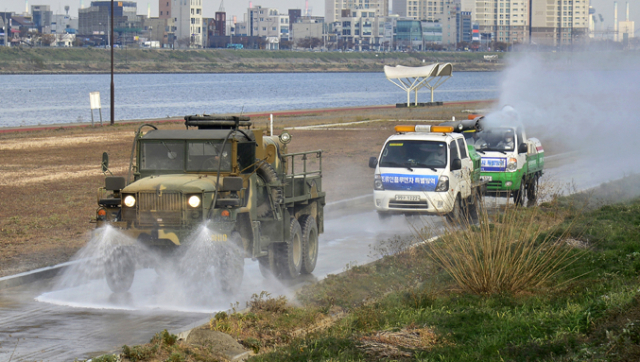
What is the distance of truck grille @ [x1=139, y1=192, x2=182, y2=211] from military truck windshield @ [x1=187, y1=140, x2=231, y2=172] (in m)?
1.06

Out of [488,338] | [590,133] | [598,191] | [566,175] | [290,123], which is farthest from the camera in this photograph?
[290,123]

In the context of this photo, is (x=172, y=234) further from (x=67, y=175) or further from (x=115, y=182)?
(x=67, y=175)

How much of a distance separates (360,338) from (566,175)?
2043 centimetres

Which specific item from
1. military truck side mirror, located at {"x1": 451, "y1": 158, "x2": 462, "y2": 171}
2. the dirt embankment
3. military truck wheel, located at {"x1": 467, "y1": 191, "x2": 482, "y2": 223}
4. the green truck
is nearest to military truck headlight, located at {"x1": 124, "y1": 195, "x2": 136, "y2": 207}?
the dirt embankment

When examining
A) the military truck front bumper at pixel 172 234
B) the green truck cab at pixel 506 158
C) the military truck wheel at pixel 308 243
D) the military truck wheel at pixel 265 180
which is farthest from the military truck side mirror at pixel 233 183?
the green truck cab at pixel 506 158

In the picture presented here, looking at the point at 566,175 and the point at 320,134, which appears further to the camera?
the point at 320,134

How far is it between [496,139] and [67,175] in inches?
533

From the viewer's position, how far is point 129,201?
10.8m

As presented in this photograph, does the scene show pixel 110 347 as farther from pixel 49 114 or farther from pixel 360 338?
pixel 49 114

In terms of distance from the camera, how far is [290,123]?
4897cm

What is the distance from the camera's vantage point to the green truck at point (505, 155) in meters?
20.4

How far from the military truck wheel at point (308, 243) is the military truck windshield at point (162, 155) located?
243 centimetres

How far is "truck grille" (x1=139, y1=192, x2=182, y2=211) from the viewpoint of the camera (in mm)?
10680

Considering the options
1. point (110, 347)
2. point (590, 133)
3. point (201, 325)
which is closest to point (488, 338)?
point (201, 325)
